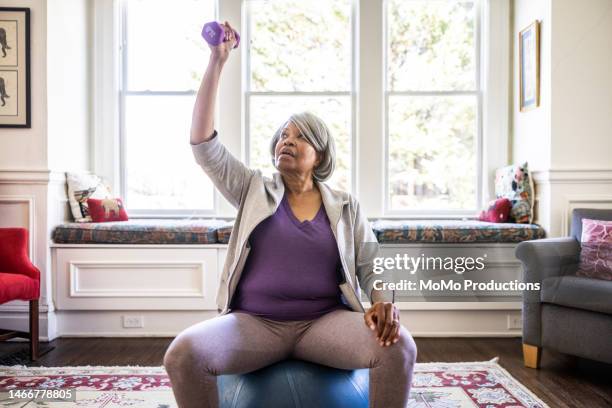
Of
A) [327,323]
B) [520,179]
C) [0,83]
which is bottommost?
[327,323]

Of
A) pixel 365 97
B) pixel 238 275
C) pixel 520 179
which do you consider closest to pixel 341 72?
pixel 365 97

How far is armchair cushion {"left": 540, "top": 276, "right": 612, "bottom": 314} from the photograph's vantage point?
2447 millimetres

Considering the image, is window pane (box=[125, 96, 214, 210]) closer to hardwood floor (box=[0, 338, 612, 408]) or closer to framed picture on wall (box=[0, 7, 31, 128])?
framed picture on wall (box=[0, 7, 31, 128])

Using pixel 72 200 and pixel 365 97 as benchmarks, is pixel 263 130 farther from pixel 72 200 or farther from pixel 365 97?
pixel 72 200

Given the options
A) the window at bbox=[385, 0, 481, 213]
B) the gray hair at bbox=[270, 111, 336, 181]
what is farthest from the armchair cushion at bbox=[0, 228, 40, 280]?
the window at bbox=[385, 0, 481, 213]

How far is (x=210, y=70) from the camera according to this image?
154cm

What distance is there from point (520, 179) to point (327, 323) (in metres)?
2.60

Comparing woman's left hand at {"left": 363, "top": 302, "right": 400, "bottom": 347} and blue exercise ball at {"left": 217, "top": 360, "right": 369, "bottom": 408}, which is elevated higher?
woman's left hand at {"left": 363, "top": 302, "right": 400, "bottom": 347}

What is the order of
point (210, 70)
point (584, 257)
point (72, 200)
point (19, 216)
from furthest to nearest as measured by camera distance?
point (72, 200), point (19, 216), point (584, 257), point (210, 70)

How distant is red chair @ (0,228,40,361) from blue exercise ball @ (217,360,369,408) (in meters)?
1.97

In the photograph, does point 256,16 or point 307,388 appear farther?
point 256,16

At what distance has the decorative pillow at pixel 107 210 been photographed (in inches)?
143

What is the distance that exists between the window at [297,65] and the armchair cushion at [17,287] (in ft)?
5.88

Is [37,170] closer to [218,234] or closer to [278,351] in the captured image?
[218,234]
